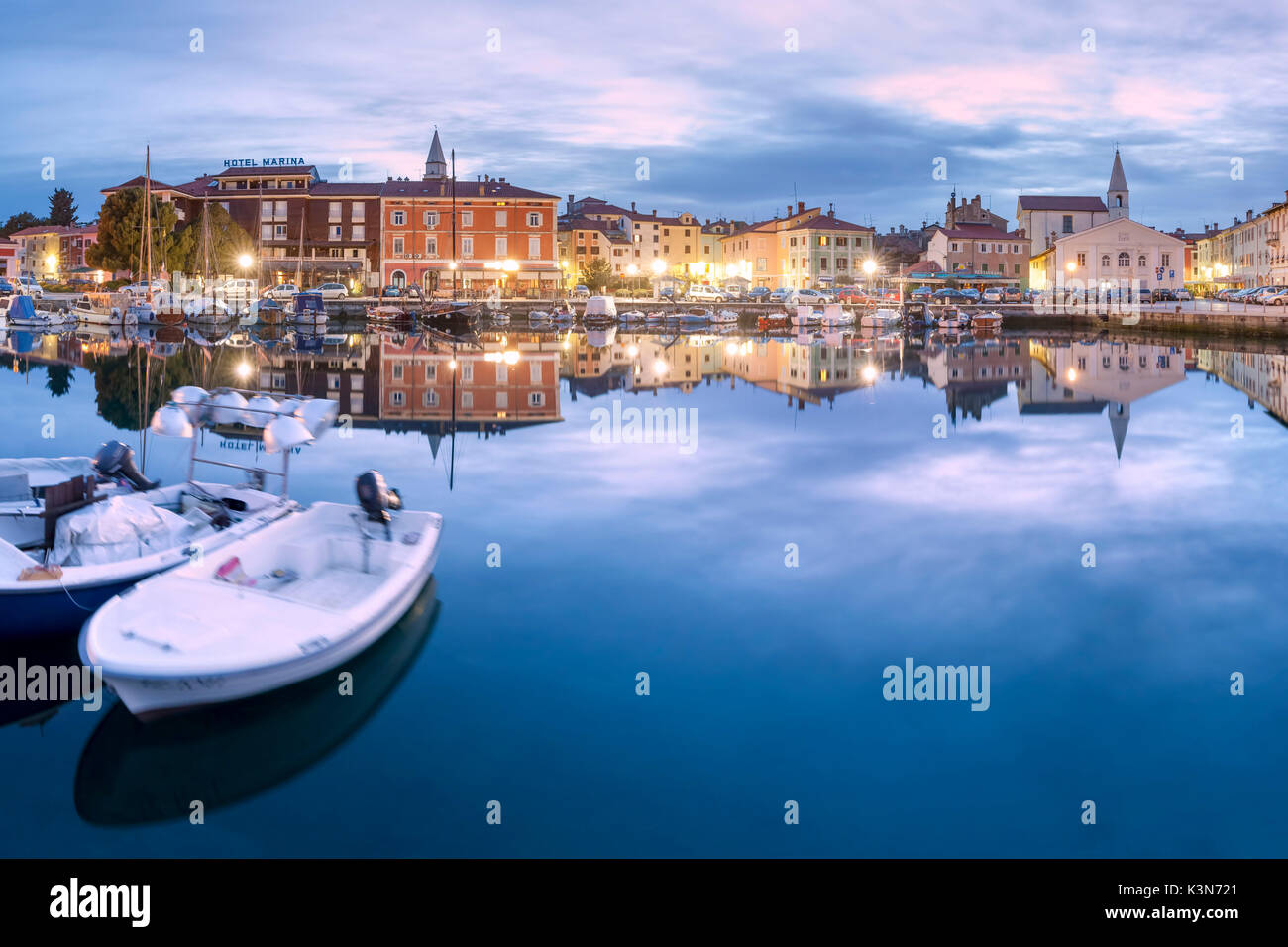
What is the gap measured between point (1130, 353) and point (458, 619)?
44181 mm

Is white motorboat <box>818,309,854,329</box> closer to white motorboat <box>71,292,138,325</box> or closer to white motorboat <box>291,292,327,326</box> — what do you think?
white motorboat <box>291,292,327,326</box>

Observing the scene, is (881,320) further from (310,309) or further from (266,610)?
(266,610)

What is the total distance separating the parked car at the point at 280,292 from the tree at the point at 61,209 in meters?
80.5

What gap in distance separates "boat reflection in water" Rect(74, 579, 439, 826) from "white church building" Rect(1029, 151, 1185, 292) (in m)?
85.5

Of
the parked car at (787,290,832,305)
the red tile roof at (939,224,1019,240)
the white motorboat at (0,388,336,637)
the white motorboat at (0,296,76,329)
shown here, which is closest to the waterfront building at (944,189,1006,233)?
the red tile roof at (939,224,1019,240)

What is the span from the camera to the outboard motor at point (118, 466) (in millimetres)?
11664

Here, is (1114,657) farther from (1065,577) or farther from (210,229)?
(210,229)

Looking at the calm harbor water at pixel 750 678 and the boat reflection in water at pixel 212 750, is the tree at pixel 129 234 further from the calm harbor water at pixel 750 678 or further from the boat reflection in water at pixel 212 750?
the boat reflection in water at pixel 212 750

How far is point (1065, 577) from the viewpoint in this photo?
11.9 meters

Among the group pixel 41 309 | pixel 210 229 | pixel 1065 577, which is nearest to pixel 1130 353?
pixel 1065 577

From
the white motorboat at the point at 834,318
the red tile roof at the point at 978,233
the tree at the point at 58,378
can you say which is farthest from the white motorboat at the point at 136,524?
the red tile roof at the point at 978,233

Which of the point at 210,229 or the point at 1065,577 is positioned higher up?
the point at 210,229

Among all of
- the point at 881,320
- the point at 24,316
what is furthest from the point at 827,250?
the point at 24,316

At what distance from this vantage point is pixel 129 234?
69.4m
